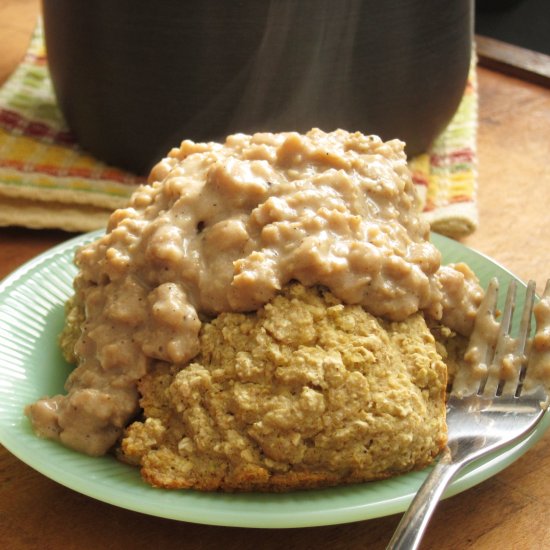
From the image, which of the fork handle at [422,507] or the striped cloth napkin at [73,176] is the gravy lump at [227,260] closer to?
the fork handle at [422,507]

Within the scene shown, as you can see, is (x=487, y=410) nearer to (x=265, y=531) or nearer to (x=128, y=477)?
(x=265, y=531)

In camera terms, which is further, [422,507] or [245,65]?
[245,65]

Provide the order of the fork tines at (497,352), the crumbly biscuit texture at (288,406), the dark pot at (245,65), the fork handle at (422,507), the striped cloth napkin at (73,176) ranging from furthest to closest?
the striped cloth napkin at (73,176) → the dark pot at (245,65) → the fork tines at (497,352) → the crumbly biscuit texture at (288,406) → the fork handle at (422,507)

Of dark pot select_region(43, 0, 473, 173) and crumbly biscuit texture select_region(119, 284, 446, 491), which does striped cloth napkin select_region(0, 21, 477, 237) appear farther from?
crumbly biscuit texture select_region(119, 284, 446, 491)

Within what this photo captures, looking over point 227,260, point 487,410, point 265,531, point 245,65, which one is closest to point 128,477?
point 265,531

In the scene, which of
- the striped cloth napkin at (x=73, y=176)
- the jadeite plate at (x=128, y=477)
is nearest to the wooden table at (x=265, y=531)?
the jadeite plate at (x=128, y=477)

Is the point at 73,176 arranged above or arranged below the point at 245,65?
below

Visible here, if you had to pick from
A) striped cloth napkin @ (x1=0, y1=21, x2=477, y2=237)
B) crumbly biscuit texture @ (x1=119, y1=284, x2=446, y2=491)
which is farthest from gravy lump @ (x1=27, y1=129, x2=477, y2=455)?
striped cloth napkin @ (x1=0, y1=21, x2=477, y2=237)
